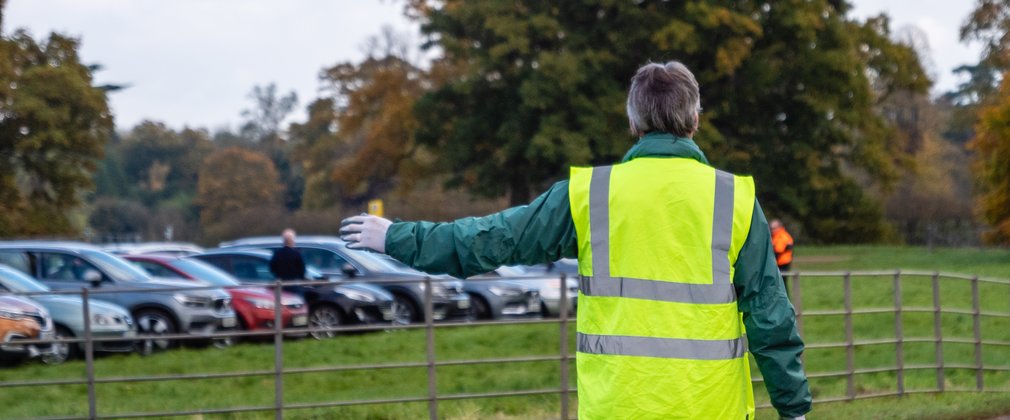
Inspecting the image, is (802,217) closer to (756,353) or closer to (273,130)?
(756,353)

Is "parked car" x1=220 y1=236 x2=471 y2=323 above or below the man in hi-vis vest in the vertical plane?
below

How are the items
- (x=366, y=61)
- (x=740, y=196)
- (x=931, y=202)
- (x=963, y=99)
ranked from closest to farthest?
(x=740, y=196), (x=931, y=202), (x=366, y=61), (x=963, y=99)

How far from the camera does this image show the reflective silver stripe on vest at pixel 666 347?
3660 millimetres

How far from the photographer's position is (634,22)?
4184 centimetres

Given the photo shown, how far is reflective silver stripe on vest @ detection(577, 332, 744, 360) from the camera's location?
3660 millimetres

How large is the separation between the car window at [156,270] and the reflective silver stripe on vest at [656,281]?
1717cm

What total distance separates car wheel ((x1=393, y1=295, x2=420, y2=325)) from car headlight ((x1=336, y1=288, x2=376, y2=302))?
495mm

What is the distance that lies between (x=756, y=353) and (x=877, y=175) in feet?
135

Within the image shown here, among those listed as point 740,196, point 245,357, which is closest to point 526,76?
point 245,357

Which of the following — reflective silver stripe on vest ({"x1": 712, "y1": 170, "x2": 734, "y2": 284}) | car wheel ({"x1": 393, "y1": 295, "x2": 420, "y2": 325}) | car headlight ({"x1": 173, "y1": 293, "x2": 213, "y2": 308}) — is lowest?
car wheel ({"x1": 393, "y1": 295, "x2": 420, "y2": 325})

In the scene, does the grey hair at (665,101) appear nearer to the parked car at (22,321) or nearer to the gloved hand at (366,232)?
the gloved hand at (366,232)

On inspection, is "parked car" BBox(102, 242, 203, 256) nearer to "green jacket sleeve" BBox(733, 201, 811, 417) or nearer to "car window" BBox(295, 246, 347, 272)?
"car window" BBox(295, 246, 347, 272)

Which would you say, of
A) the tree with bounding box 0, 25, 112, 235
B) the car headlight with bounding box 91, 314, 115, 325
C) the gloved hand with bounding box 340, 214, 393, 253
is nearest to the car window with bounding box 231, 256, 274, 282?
the car headlight with bounding box 91, 314, 115, 325

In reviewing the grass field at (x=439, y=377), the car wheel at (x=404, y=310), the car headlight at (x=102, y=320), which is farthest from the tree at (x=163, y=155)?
the car headlight at (x=102, y=320)
